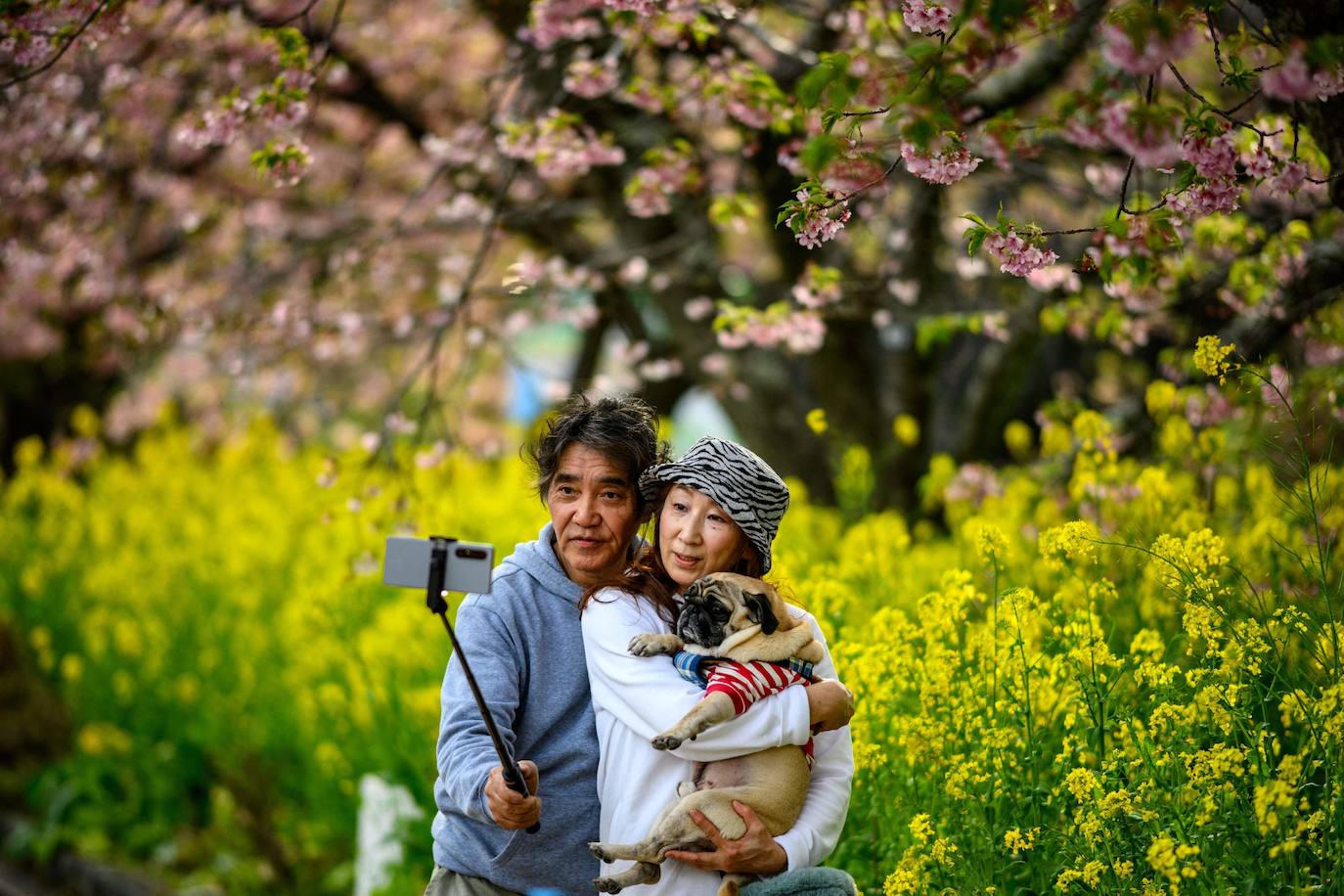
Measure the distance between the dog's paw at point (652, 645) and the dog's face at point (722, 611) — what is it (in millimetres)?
29

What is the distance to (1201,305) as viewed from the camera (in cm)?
446

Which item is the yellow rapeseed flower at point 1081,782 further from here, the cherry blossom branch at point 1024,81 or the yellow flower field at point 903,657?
the cherry blossom branch at point 1024,81

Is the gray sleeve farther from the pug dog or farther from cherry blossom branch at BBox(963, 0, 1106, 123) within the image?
cherry blossom branch at BBox(963, 0, 1106, 123)

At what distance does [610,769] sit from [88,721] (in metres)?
4.88

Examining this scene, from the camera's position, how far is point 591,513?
256 centimetres

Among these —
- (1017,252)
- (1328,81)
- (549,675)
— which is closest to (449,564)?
(549,675)

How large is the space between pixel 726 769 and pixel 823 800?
0.24 m

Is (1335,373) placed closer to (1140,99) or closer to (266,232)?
(1140,99)

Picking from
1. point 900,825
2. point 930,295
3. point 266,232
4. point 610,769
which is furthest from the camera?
point 266,232

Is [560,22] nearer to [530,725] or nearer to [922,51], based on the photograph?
[922,51]

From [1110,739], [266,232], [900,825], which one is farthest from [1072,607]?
[266,232]

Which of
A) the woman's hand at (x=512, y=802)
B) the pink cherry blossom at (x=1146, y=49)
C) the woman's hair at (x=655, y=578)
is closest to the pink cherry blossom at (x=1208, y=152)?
the pink cherry blossom at (x=1146, y=49)

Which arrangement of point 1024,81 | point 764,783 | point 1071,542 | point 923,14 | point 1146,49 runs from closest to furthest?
point 1146,49
point 764,783
point 923,14
point 1071,542
point 1024,81

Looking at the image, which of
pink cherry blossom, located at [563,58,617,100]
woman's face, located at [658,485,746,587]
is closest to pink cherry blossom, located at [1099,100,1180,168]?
woman's face, located at [658,485,746,587]
